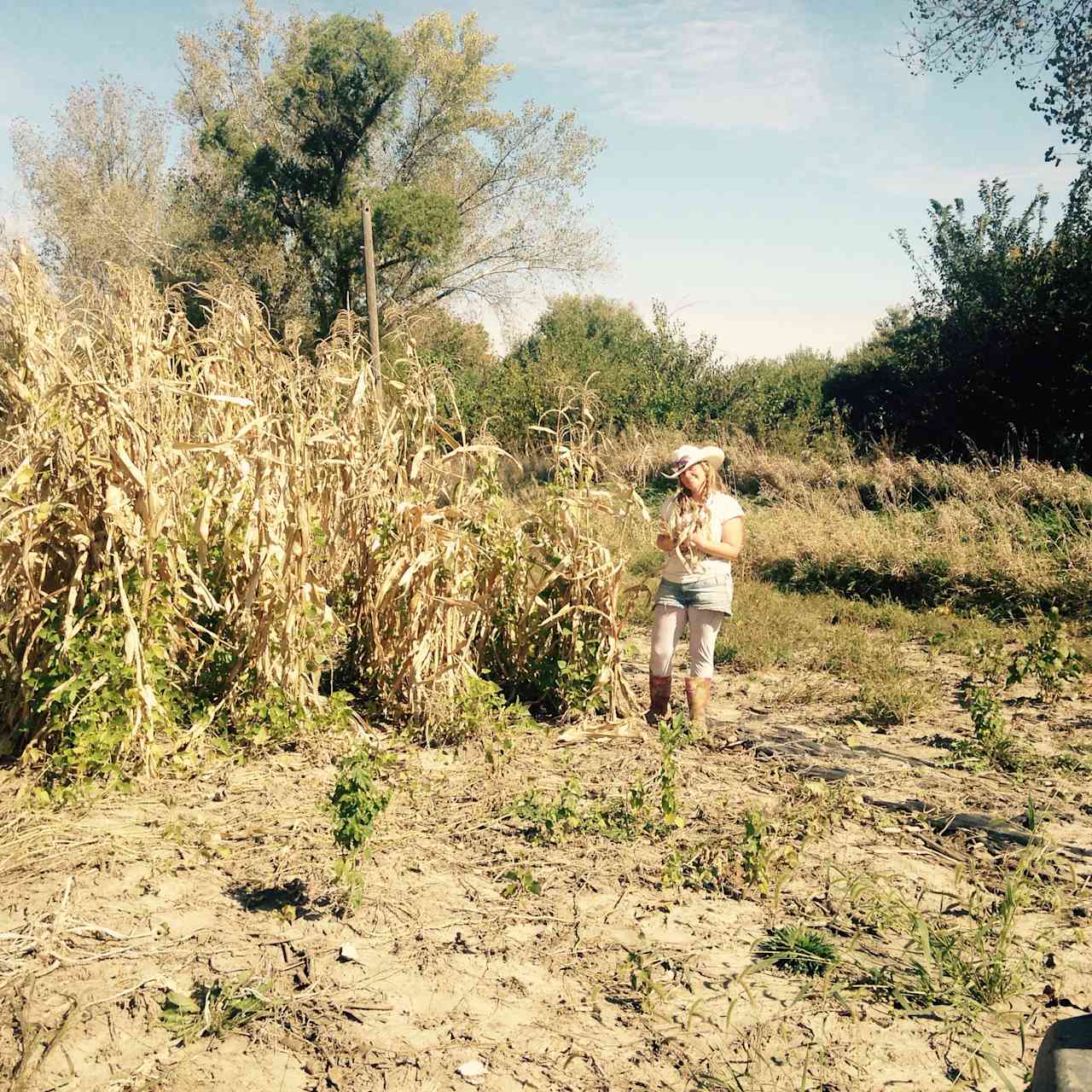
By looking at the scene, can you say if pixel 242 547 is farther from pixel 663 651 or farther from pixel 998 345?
pixel 998 345

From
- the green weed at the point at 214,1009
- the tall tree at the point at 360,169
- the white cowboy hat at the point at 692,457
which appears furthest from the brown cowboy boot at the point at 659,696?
the tall tree at the point at 360,169

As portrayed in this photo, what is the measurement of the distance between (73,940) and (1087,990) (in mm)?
3338

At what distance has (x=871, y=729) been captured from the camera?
579 centimetres

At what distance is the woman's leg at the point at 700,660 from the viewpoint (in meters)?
5.41

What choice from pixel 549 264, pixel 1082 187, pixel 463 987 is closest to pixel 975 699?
pixel 463 987

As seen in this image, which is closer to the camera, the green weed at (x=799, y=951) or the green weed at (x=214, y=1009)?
the green weed at (x=214, y=1009)

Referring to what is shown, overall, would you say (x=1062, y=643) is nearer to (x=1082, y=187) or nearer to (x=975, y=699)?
(x=975, y=699)

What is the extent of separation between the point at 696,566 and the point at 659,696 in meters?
0.83

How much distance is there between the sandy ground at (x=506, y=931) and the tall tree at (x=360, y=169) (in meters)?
23.4

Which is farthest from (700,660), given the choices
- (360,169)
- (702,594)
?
(360,169)

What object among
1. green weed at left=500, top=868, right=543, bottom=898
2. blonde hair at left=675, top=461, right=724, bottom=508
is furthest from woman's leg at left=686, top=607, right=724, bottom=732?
green weed at left=500, top=868, right=543, bottom=898

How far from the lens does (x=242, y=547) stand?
4945 mm

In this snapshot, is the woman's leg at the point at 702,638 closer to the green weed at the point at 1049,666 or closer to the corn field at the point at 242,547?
the corn field at the point at 242,547

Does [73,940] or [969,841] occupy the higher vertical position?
[969,841]
